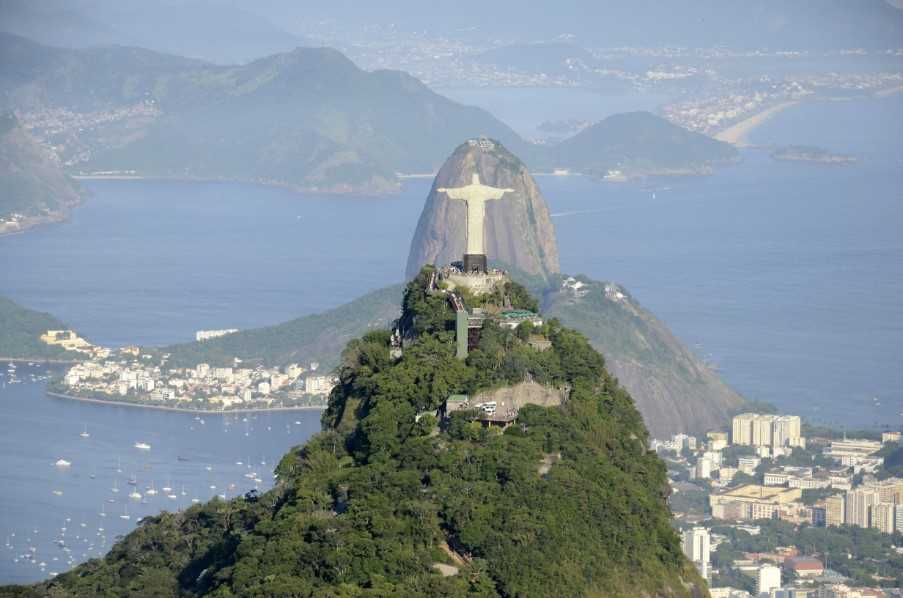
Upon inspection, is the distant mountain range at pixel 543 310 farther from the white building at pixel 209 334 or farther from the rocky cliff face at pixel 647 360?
the white building at pixel 209 334

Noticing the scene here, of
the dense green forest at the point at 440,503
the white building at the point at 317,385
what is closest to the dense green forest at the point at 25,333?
the white building at the point at 317,385

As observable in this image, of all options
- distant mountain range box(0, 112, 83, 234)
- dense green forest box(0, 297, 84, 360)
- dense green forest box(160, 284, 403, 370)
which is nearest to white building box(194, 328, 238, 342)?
dense green forest box(160, 284, 403, 370)

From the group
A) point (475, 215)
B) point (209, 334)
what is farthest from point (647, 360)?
point (475, 215)

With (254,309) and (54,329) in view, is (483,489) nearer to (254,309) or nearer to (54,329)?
(54,329)

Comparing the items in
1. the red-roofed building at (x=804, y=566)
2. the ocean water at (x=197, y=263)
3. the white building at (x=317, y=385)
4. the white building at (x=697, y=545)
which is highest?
the ocean water at (x=197, y=263)

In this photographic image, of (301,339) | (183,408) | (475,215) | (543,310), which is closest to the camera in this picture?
(475,215)

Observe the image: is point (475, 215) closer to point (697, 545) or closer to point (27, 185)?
point (697, 545)
